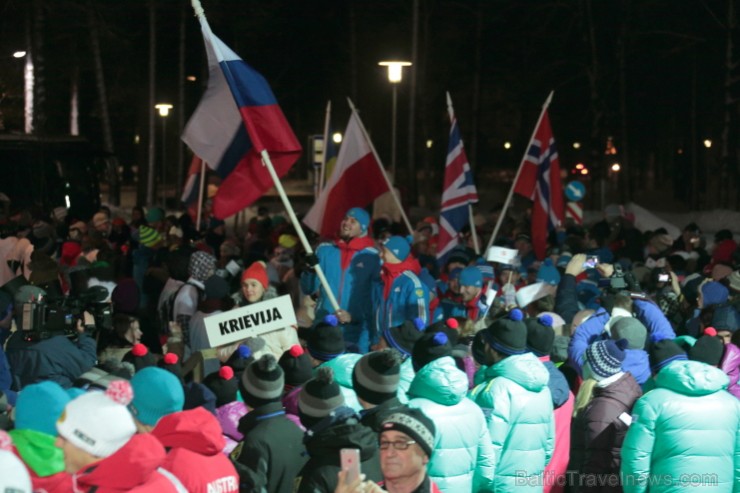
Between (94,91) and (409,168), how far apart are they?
17733mm

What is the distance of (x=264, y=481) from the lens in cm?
602

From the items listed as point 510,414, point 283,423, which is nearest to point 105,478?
point 283,423

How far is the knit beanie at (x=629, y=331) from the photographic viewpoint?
8.47 metres

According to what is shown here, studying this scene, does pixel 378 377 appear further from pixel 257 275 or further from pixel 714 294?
pixel 714 294

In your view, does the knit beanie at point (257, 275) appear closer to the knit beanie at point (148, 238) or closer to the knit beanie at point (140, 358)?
the knit beanie at point (140, 358)

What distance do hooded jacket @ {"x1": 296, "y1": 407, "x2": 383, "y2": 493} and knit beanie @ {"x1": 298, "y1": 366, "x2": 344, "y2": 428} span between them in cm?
33

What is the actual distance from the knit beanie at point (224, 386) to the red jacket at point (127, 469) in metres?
2.34

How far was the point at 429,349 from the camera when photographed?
301 inches

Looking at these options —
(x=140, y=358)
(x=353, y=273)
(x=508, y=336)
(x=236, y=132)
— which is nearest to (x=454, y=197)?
(x=353, y=273)

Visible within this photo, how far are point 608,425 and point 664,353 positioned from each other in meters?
0.69

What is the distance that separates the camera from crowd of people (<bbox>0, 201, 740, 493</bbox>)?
17.4ft

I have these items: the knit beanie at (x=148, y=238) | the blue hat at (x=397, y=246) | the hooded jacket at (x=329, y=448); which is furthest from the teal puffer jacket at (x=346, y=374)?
the knit beanie at (x=148, y=238)

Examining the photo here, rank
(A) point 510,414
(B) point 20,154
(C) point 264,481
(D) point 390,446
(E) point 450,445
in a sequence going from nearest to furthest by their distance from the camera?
1. (D) point 390,446
2. (C) point 264,481
3. (E) point 450,445
4. (A) point 510,414
5. (B) point 20,154

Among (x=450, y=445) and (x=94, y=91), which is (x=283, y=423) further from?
(x=94, y=91)
